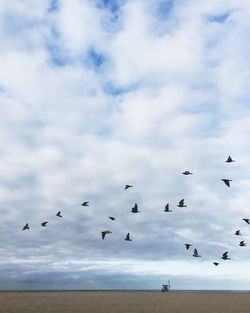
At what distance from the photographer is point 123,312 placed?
59.5 meters

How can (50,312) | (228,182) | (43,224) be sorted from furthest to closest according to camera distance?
(50,312) < (43,224) < (228,182)

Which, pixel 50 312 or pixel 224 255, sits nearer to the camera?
pixel 224 255

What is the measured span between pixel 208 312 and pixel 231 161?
2710cm

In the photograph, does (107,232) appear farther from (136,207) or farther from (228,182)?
(228,182)

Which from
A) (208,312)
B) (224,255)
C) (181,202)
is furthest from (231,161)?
(208,312)

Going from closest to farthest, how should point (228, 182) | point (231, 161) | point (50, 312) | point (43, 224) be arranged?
1. point (231, 161)
2. point (228, 182)
3. point (43, 224)
4. point (50, 312)

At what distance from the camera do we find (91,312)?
195 ft

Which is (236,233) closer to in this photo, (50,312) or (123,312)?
(123,312)

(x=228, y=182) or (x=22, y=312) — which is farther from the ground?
(x=228, y=182)

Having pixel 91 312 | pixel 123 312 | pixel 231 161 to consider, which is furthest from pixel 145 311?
pixel 231 161

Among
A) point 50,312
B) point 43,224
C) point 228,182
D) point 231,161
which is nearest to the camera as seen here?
point 231,161

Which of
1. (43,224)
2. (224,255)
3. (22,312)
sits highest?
(43,224)

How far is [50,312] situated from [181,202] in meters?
22.4

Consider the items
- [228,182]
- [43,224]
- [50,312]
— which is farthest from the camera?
[50,312]
